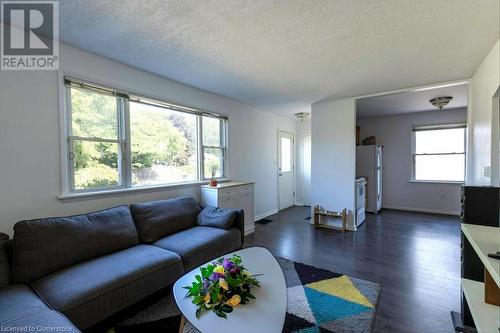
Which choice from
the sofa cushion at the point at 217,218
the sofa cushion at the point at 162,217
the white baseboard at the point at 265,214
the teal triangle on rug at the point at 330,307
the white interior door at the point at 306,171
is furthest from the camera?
the white interior door at the point at 306,171

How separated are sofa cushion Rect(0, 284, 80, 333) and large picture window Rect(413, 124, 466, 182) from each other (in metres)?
7.00

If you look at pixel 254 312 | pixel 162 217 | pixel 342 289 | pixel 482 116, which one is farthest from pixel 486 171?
pixel 162 217

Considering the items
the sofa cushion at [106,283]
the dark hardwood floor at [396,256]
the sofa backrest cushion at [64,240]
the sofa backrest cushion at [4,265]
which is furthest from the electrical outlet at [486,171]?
the sofa backrest cushion at [4,265]

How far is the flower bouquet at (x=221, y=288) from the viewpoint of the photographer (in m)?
1.41

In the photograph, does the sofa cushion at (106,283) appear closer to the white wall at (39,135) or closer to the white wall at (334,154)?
the white wall at (39,135)

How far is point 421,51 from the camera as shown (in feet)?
8.11

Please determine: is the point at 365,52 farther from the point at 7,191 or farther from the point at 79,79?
the point at 7,191

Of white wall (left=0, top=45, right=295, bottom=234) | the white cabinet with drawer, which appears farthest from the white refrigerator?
white wall (left=0, top=45, right=295, bottom=234)

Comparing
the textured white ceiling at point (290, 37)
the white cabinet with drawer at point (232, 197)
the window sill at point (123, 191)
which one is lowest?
the white cabinet with drawer at point (232, 197)

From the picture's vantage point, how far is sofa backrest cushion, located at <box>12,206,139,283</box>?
1.75 m

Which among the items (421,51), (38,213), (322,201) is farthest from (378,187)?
(38,213)

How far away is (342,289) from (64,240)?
2592 millimetres

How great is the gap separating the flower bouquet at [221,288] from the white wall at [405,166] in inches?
229

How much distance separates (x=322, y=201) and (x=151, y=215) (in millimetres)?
3250
